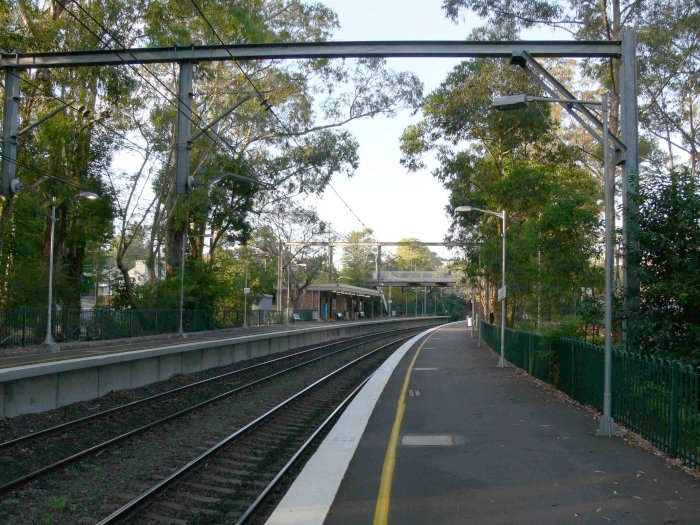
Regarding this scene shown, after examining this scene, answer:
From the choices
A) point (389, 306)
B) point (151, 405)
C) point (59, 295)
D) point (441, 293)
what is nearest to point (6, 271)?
point (59, 295)

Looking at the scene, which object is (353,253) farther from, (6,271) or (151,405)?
(151,405)

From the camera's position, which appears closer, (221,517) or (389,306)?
(221,517)

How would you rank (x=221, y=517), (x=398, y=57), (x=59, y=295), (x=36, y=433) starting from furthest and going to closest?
(x=59, y=295), (x=398, y=57), (x=36, y=433), (x=221, y=517)

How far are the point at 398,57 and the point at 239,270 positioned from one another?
57180mm

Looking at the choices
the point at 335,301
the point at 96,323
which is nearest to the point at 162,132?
the point at 96,323

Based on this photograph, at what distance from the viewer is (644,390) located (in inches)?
413

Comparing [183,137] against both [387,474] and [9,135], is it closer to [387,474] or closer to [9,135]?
[9,135]

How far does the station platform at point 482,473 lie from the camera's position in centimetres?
687

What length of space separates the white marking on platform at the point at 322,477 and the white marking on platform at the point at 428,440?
784 mm

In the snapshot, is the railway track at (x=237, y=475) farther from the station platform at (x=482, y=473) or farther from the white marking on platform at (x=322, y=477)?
the station platform at (x=482, y=473)

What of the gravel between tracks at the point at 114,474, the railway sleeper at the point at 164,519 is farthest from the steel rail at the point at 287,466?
the gravel between tracks at the point at 114,474

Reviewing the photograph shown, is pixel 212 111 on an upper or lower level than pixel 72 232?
upper

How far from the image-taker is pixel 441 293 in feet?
481

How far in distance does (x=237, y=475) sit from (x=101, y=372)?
9.98 metres
